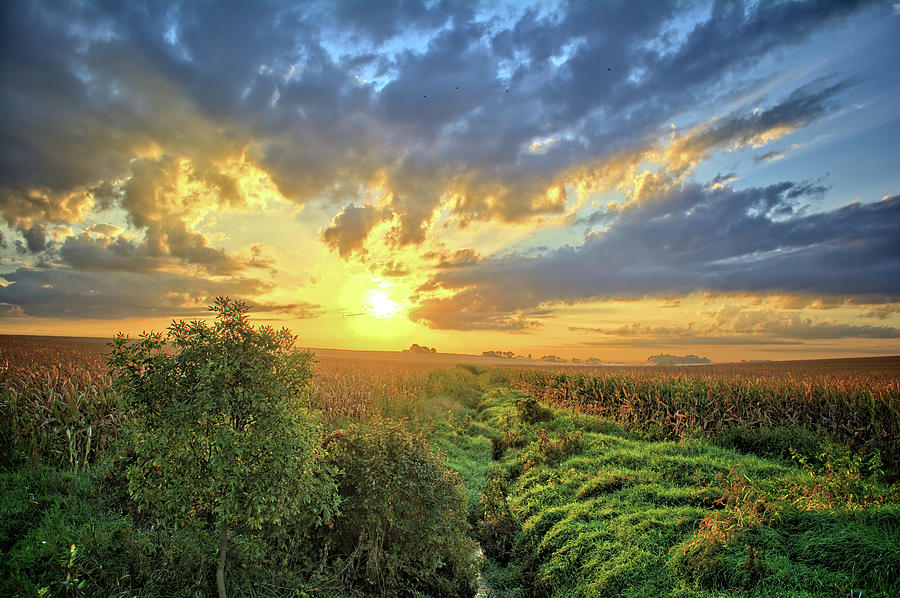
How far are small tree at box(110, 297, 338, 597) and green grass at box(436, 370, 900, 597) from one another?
4864mm

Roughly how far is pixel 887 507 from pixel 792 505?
1052 millimetres

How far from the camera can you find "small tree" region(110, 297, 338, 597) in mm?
4203

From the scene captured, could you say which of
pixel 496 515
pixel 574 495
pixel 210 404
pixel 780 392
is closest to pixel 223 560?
pixel 210 404

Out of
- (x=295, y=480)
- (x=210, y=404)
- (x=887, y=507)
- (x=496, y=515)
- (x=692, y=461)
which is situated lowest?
(x=496, y=515)

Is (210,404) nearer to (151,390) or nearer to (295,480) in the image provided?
(151,390)

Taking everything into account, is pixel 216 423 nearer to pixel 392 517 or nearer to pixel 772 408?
pixel 392 517

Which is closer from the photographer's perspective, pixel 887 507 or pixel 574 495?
pixel 887 507

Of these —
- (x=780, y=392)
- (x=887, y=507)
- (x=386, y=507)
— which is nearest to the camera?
(x=887, y=507)

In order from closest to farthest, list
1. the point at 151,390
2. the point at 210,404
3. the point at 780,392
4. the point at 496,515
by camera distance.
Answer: the point at 210,404 < the point at 151,390 < the point at 496,515 < the point at 780,392

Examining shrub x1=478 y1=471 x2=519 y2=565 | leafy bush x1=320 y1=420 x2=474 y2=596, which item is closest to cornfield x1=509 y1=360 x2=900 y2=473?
shrub x1=478 y1=471 x2=519 y2=565

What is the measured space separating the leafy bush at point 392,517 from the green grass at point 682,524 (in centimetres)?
182

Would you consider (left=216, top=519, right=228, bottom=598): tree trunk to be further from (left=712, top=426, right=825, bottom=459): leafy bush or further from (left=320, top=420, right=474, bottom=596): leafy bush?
(left=712, top=426, right=825, bottom=459): leafy bush

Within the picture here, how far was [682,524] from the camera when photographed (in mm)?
6906

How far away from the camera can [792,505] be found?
636cm
